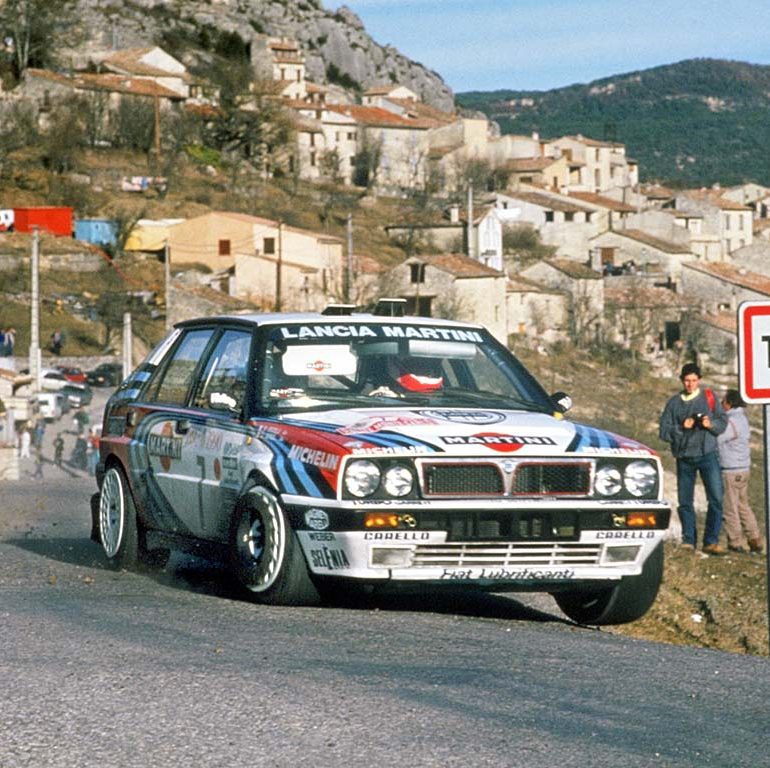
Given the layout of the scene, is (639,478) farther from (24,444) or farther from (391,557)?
(24,444)

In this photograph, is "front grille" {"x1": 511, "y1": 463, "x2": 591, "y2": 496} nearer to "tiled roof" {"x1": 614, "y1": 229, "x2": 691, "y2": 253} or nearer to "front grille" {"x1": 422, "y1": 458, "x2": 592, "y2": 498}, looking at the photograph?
"front grille" {"x1": 422, "y1": 458, "x2": 592, "y2": 498}

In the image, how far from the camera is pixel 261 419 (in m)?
9.52

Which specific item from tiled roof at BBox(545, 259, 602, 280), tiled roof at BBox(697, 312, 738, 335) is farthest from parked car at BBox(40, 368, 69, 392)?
tiled roof at BBox(697, 312, 738, 335)

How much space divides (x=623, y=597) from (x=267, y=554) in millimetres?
1847

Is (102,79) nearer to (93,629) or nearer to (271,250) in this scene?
(271,250)

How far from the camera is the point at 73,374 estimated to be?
213 ft

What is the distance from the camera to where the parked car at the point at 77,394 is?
199ft

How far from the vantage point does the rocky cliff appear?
158 metres

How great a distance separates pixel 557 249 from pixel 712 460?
111 meters

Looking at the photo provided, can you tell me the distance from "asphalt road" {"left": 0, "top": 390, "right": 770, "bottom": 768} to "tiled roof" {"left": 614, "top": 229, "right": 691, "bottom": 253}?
112140 mm

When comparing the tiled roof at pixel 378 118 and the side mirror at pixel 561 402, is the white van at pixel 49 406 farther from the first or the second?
the tiled roof at pixel 378 118

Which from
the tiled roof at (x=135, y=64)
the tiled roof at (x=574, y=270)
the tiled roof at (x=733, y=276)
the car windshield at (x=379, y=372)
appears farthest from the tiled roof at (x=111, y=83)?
the car windshield at (x=379, y=372)

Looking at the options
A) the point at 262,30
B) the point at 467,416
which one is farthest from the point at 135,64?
the point at 467,416

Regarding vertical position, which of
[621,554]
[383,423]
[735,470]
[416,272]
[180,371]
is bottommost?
[735,470]
